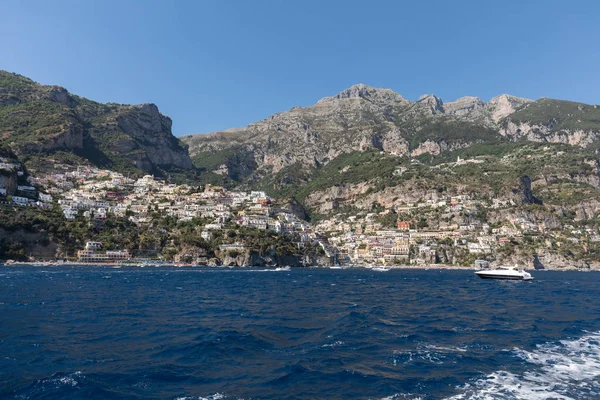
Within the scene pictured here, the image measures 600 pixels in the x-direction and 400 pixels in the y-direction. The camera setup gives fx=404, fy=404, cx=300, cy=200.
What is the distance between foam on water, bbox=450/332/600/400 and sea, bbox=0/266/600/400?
0.19ft

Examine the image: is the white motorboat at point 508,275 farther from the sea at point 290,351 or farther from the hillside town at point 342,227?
the hillside town at point 342,227

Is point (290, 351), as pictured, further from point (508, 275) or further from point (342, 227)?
point (342, 227)

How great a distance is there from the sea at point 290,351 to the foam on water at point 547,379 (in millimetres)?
57

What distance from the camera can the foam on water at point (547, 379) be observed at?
12.3 metres

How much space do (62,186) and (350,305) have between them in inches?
5433

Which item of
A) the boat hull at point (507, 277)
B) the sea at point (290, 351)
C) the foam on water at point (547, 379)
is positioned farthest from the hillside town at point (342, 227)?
the foam on water at point (547, 379)

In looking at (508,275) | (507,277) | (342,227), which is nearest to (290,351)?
(508,275)

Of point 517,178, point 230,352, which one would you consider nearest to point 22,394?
point 230,352

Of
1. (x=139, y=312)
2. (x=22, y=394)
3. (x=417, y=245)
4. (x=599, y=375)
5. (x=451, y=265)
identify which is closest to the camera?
(x=22, y=394)

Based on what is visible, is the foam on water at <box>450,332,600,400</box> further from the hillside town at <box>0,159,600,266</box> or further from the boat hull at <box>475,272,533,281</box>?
the hillside town at <box>0,159,600,266</box>

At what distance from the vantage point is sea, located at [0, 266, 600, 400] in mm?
12422

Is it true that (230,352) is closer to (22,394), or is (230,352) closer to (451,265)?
(22,394)

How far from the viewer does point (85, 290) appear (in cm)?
4009

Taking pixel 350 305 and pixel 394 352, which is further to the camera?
pixel 350 305
